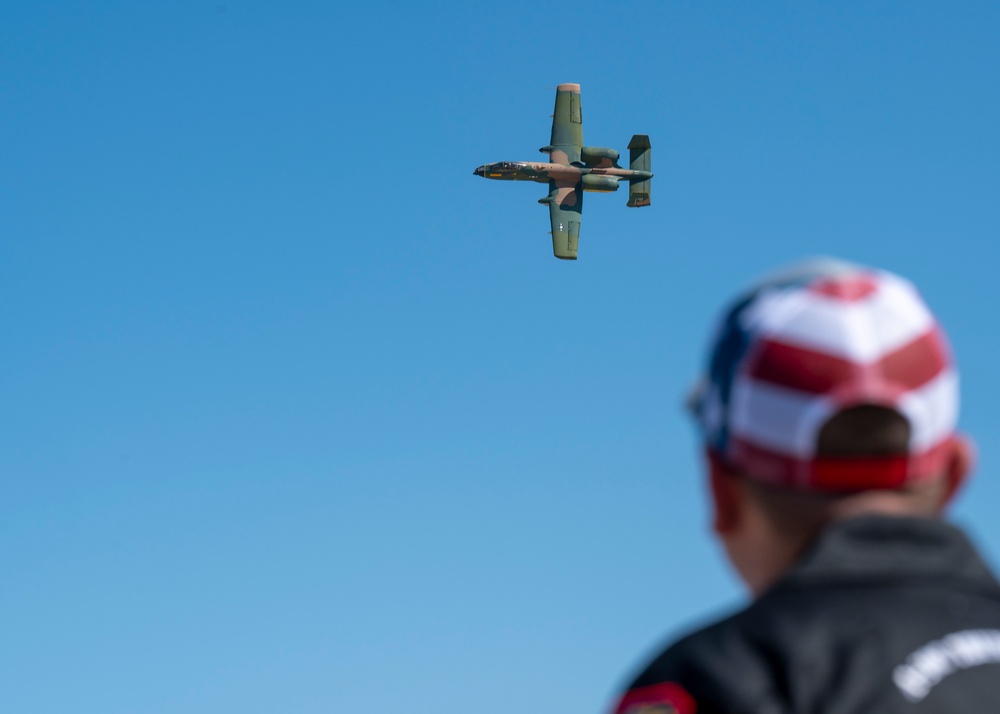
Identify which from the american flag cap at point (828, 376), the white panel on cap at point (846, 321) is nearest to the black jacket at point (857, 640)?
the american flag cap at point (828, 376)

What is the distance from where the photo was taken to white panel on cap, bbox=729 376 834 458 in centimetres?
318

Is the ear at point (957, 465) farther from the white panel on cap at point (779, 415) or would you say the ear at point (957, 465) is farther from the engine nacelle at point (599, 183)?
the engine nacelle at point (599, 183)

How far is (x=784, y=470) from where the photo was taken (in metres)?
3.26

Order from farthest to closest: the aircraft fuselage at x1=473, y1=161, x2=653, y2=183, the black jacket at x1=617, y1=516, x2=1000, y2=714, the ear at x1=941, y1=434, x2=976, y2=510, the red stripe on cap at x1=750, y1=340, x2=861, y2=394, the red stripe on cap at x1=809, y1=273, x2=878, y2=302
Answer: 1. the aircraft fuselage at x1=473, y1=161, x2=653, y2=183
2. the ear at x1=941, y1=434, x2=976, y2=510
3. the red stripe on cap at x1=809, y1=273, x2=878, y2=302
4. the red stripe on cap at x1=750, y1=340, x2=861, y2=394
5. the black jacket at x1=617, y1=516, x2=1000, y2=714

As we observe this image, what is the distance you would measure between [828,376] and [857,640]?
0.56 meters

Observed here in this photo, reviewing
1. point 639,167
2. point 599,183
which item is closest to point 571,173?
point 599,183

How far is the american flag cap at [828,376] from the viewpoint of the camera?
10.4ft

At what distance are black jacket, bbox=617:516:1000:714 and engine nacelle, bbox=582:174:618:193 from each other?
75.4m

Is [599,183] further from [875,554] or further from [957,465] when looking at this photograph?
[875,554]

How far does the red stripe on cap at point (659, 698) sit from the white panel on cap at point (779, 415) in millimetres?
577

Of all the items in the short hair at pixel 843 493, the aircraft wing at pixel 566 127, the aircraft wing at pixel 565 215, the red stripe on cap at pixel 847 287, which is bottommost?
the aircraft wing at pixel 565 215

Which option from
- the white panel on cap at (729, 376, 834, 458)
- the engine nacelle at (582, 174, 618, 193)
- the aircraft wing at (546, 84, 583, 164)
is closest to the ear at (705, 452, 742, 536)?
the white panel on cap at (729, 376, 834, 458)

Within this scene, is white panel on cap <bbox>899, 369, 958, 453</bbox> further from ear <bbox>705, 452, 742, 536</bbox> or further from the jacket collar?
ear <bbox>705, 452, 742, 536</bbox>

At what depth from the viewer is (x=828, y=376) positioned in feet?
10.3
